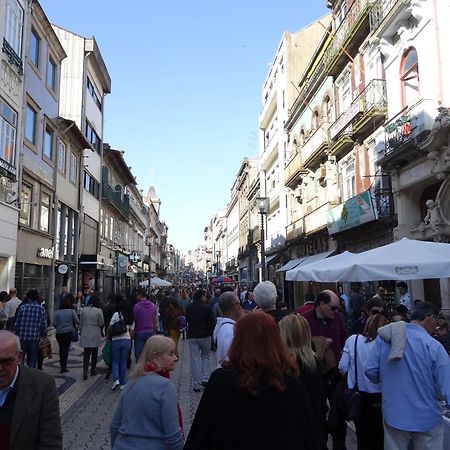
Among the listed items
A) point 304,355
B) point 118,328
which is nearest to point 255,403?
point 304,355

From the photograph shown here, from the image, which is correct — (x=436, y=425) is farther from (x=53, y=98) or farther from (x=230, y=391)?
(x=53, y=98)

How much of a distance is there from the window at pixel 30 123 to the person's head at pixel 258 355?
1811cm

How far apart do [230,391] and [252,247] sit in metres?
46.0

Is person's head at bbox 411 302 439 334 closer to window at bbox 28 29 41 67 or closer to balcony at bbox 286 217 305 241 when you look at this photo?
window at bbox 28 29 41 67

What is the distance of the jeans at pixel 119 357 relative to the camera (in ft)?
31.7

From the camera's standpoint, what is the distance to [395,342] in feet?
13.7

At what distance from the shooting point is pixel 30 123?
19.2 meters

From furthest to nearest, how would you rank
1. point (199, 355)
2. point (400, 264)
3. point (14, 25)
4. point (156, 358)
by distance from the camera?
point (14, 25) → point (199, 355) → point (400, 264) → point (156, 358)

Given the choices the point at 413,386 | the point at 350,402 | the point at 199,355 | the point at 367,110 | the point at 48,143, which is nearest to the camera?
the point at 413,386

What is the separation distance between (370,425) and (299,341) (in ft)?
5.28

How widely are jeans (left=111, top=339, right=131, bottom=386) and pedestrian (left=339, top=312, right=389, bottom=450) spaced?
5.71 meters

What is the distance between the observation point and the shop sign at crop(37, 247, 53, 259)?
784 inches

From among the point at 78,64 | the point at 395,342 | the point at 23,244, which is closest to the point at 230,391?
the point at 395,342

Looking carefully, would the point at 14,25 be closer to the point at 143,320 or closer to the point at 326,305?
the point at 143,320
